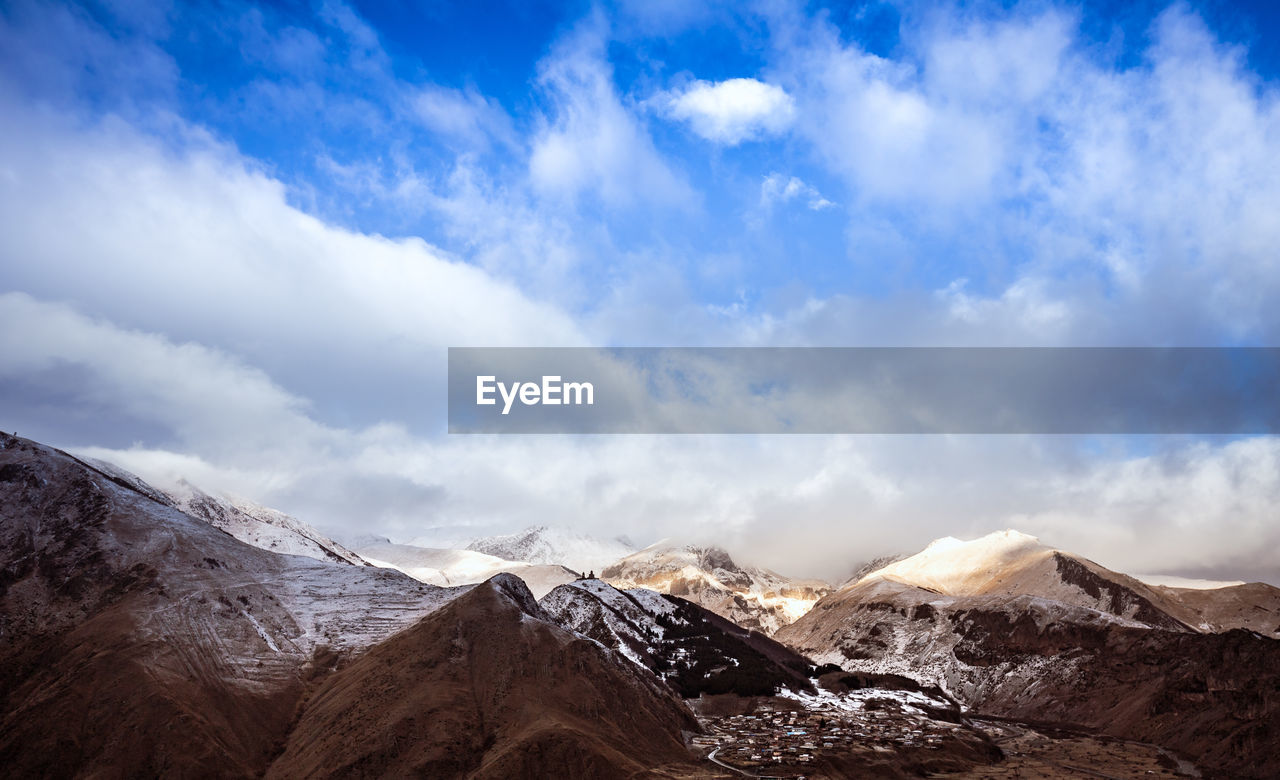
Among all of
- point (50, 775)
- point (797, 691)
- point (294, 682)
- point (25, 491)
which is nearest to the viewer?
point (50, 775)

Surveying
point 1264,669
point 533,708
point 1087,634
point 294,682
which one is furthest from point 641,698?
point 1087,634

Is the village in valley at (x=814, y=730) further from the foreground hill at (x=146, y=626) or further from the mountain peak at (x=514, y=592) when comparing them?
the foreground hill at (x=146, y=626)

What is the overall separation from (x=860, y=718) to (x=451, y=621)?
70144 millimetres

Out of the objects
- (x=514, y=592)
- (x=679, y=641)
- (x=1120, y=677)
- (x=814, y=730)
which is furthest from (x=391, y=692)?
(x=1120, y=677)

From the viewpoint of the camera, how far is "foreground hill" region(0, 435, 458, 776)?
70.7m

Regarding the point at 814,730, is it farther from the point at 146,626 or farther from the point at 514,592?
the point at 146,626

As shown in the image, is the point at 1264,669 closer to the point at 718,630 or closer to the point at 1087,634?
the point at 1087,634

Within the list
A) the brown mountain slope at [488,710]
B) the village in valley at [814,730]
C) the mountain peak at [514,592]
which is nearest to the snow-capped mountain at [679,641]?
the village in valley at [814,730]

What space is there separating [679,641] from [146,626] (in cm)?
10728

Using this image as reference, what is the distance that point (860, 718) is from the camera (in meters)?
125

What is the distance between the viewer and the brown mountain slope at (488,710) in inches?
2825

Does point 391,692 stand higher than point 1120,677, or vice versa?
point 391,692

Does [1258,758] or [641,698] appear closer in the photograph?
[641,698]

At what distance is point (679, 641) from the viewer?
167250mm
